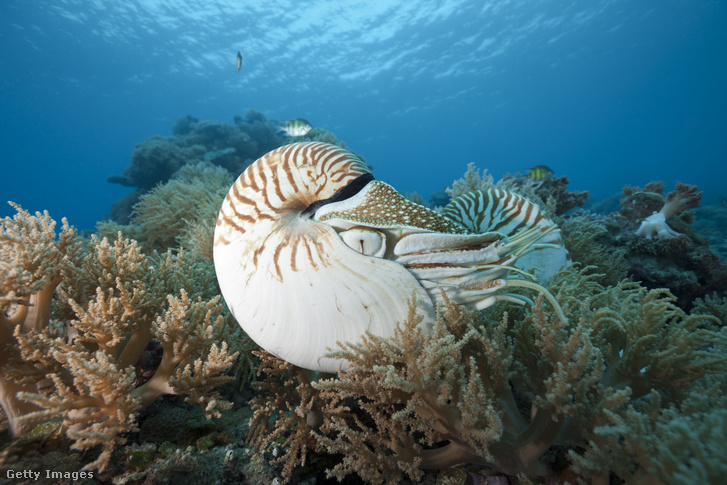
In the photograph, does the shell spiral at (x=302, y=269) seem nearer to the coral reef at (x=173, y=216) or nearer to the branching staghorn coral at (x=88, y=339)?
the branching staghorn coral at (x=88, y=339)

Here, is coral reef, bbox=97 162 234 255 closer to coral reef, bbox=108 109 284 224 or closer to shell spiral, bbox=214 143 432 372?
shell spiral, bbox=214 143 432 372

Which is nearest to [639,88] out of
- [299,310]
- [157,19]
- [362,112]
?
[362,112]

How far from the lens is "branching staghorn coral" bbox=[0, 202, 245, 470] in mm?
1372

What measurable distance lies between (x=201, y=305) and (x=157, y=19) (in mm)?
42110

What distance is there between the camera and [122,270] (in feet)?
6.40

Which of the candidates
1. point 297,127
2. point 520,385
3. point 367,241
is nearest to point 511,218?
point 520,385

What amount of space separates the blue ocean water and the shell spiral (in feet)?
28.5

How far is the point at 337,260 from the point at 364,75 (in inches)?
2133

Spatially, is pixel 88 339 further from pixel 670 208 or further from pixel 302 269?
pixel 670 208

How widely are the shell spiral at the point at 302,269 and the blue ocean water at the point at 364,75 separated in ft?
28.5

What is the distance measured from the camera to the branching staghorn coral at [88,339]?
1.37 metres

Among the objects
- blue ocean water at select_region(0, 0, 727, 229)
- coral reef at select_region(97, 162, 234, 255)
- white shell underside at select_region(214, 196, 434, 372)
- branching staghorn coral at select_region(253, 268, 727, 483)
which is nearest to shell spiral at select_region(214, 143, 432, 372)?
white shell underside at select_region(214, 196, 434, 372)

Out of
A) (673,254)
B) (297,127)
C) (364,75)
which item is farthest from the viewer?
(364,75)

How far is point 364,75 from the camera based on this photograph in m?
47.8
